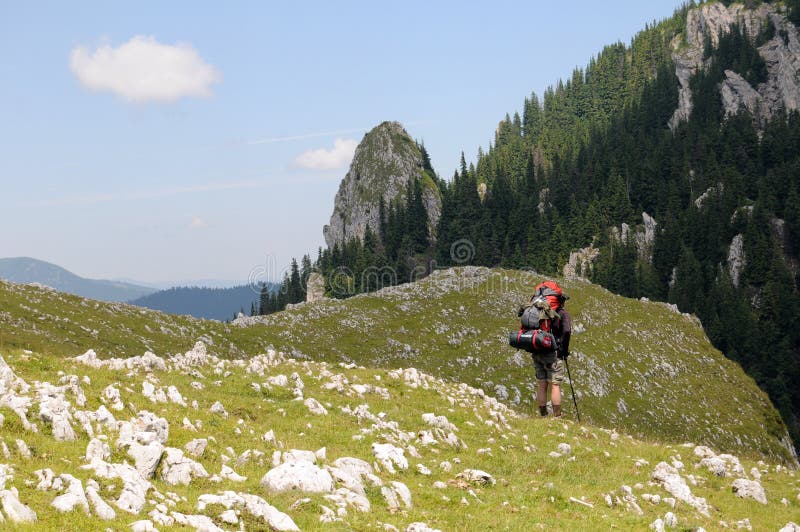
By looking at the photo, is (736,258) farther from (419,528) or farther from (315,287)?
(419,528)

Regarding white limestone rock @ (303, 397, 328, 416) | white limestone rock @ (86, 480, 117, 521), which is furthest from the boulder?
white limestone rock @ (86, 480, 117, 521)

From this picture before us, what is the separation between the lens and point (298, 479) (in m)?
11.1

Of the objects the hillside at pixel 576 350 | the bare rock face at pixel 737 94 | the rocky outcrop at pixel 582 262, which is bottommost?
the hillside at pixel 576 350

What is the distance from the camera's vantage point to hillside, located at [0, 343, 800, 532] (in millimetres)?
9320

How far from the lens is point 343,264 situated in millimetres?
152500

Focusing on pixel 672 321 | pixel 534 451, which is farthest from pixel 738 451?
pixel 534 451

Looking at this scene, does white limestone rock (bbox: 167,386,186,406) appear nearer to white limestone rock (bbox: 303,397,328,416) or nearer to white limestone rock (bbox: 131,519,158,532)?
white limestone rock (bbox: 303,397,328,416)

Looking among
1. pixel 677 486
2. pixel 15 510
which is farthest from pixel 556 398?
pixel 15 510

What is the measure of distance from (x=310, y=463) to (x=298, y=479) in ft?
2.52

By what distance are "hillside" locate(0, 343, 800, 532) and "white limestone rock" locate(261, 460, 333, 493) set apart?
0.03m

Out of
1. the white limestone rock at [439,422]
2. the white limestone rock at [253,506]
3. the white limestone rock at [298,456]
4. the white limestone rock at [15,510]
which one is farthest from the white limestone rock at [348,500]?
the white limestone rock at [439,422]

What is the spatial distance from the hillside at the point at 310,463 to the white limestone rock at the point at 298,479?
1.3 inches

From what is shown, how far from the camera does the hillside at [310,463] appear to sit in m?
9.32

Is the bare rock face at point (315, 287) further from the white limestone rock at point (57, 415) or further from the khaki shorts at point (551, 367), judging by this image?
the white limestone rock at point (57, 415)
